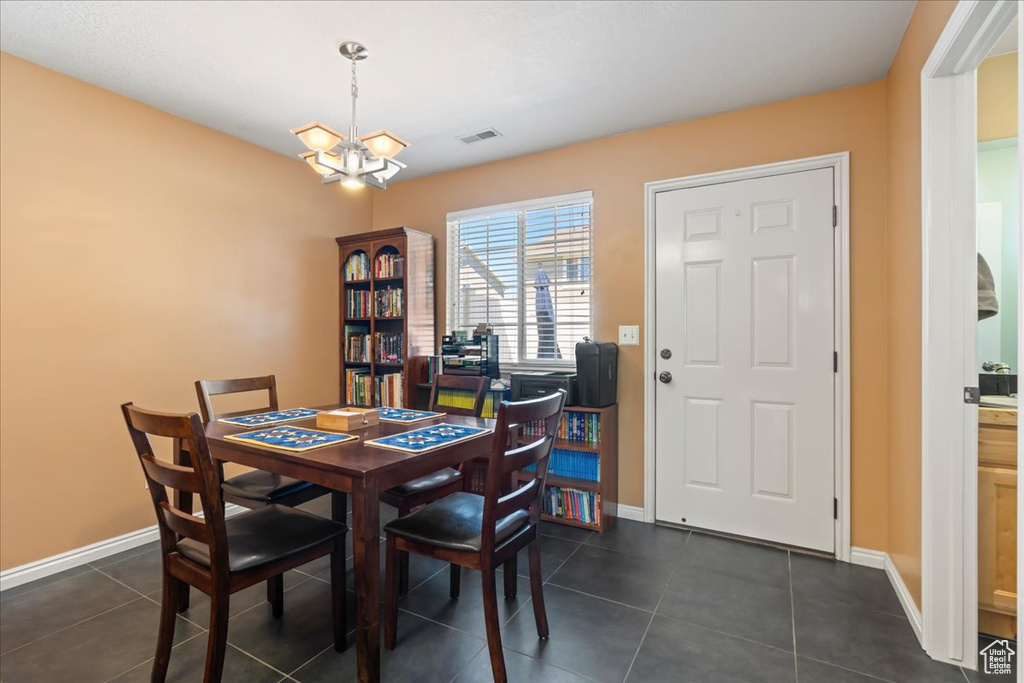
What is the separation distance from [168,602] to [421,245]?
9.22 feet

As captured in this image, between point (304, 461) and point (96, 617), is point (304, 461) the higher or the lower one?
the higher one

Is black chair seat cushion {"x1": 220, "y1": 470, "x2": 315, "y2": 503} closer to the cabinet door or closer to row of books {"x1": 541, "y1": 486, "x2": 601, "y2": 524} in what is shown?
row of books {"x1": 541, "y1": 486, "x2": 601, "y2": 524}

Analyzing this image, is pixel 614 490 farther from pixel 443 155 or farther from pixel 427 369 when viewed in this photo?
pixel 443 155

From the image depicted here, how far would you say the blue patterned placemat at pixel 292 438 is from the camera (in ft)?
5.61

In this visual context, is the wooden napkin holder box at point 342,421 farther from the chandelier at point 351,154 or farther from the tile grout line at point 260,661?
the chandelier at point 351,154

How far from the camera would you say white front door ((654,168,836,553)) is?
260 centimetres

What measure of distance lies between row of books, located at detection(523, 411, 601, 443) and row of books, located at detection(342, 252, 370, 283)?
1981mm

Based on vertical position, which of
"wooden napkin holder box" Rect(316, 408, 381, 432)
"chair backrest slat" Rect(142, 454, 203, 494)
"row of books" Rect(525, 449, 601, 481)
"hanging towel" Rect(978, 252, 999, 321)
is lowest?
"row of books" Rect(525, 449, 601, 481)

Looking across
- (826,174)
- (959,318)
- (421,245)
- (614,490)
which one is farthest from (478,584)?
(826,174)

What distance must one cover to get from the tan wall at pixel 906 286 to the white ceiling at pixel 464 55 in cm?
23

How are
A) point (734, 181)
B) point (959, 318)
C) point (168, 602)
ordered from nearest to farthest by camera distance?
point (168, 602), point (959, 318), point (734, 181)

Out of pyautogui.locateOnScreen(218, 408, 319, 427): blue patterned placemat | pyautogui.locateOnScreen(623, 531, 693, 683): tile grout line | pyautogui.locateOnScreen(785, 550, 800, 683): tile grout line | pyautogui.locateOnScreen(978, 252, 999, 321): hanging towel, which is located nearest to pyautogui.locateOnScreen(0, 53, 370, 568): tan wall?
pyautogui.locateOnScreen(218, 408, 319, 427): blue patterned placemat

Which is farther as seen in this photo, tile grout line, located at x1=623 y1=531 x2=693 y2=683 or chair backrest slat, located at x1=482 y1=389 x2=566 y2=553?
tile grout line, located at x1=623 y1=531 x2=693 y2=683

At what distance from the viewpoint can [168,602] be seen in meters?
1.55
